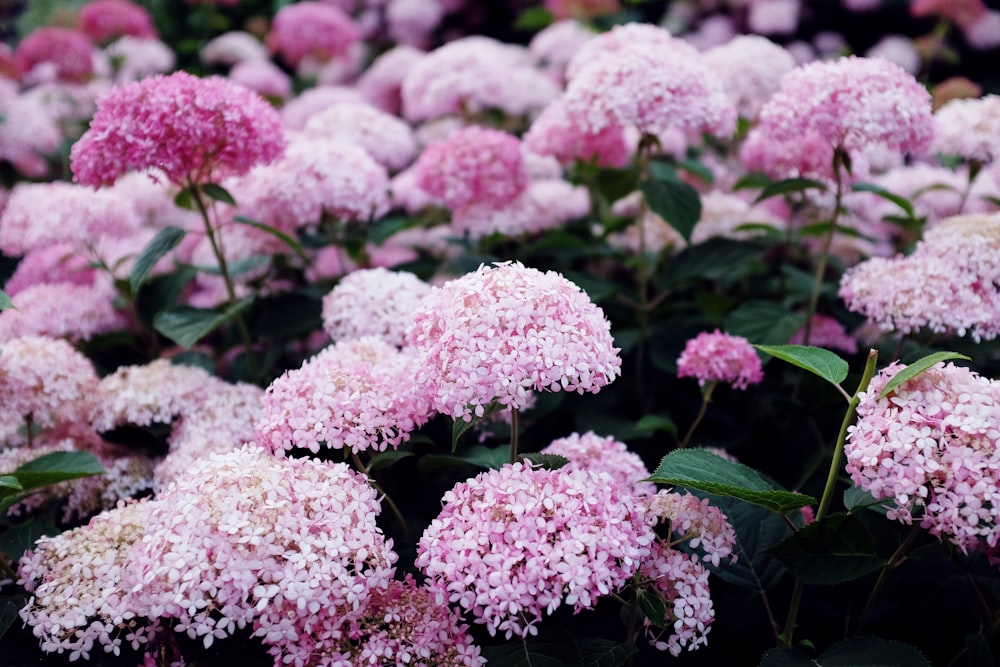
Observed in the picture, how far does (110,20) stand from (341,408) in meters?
3.05

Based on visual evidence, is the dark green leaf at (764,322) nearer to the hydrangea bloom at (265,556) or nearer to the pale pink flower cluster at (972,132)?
the pale pink flower cluster at (972,132)

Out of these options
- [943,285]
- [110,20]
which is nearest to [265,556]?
[943,285]

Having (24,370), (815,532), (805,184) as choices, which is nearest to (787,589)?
(815,532)

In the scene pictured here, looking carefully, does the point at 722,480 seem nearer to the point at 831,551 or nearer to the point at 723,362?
the point at 831,551

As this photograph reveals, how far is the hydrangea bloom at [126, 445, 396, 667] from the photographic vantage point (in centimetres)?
91

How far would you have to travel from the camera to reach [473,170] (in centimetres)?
203

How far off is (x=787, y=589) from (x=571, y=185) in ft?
5.14

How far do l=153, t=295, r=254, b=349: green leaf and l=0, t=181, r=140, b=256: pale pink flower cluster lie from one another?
1.12ft

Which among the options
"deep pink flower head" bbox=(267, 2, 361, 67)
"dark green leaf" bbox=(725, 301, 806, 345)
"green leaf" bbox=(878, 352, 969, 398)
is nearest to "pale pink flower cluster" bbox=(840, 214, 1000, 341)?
"dark green leaf" bbox=(725, 301, 806, 345)

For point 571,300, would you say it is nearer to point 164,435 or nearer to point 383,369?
point 383,369

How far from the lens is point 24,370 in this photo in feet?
4.76

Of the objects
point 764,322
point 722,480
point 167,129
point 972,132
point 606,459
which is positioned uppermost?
point 167,129

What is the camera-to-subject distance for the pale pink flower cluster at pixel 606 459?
4.02 feet

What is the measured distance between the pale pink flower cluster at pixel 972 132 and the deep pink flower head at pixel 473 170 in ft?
3.50
